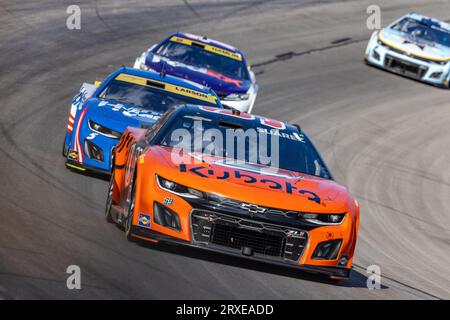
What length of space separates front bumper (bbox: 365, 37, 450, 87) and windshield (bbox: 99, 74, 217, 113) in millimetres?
12427

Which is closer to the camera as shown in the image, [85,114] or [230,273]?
[230,273]

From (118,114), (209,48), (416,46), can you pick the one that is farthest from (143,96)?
(416,46)

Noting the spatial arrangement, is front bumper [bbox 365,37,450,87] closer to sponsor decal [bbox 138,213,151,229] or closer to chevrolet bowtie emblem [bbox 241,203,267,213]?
chevrolet bowtie emblem [bbox 241,203,267,213]

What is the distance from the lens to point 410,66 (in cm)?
2491

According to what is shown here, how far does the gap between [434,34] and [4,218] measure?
18.2 metres

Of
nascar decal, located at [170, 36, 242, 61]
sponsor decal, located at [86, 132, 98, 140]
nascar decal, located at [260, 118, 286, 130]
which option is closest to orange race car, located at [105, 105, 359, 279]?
nascar decal, located at [260, 118, 286, 130]

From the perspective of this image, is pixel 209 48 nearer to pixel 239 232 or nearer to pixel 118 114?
pixel 118 114

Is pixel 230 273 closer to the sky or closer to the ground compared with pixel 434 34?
closer to the sky

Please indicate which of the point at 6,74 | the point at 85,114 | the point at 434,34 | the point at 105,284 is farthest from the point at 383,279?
the point at 434,34

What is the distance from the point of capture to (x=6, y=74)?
60.6 feet

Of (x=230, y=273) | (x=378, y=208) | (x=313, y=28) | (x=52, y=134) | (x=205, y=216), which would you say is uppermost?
(x=205, y=216)

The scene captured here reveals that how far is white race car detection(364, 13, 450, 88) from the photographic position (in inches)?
979

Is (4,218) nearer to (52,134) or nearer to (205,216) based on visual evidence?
(205,216)

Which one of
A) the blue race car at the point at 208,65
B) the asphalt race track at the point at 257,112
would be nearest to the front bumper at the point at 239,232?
the asphalt race track at the point at 257,112
